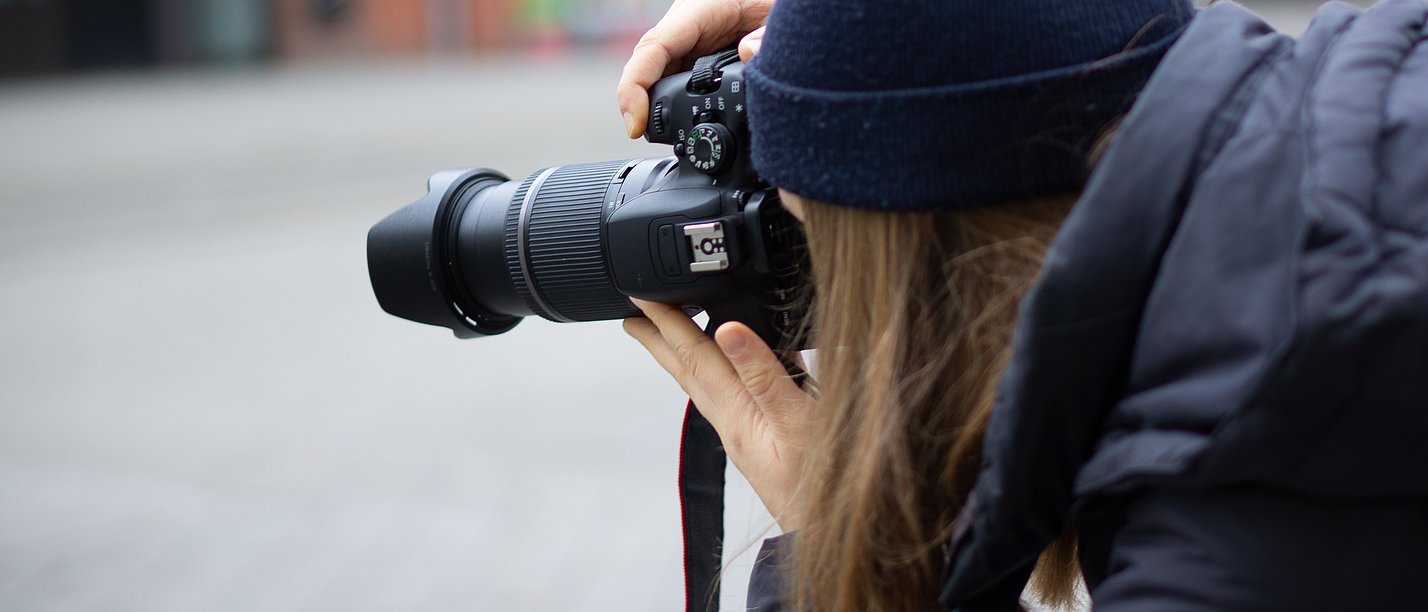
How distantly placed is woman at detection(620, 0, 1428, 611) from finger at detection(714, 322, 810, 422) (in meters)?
0.10

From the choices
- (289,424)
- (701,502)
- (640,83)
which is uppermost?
(640,83)

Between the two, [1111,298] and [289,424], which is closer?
[1111,298]

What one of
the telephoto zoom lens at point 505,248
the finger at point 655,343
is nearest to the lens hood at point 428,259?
the telephoto zoom lens at point 505,248

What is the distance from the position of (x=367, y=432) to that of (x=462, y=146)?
4.58 metres

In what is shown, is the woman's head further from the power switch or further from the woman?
the power switch

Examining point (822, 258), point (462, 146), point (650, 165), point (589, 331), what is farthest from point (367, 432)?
point (462, 146)

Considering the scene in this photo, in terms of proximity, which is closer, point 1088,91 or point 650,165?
point 1088,91

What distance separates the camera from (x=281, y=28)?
11281mm

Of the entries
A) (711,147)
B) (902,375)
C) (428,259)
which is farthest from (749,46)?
(428,259)

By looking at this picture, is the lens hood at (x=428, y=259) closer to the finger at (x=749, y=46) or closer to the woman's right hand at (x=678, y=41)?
the woman's right hand at (x=678, y=41)

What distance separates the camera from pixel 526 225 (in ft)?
3.94

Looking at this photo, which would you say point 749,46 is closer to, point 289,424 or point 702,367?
point 702,367

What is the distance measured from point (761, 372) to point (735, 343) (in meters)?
0.03

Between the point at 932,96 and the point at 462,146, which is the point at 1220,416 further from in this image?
the point at 462,146
